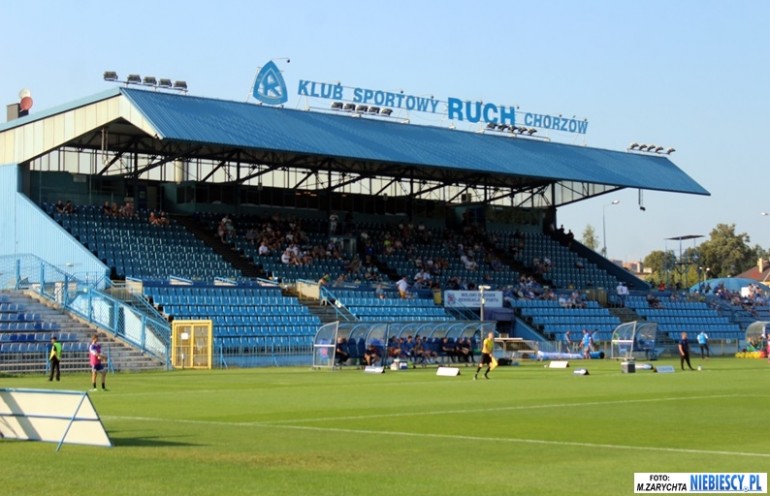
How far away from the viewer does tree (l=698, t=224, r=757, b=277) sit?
18250 cm

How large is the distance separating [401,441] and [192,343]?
110 ft

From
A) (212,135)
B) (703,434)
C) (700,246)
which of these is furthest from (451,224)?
(700,246)

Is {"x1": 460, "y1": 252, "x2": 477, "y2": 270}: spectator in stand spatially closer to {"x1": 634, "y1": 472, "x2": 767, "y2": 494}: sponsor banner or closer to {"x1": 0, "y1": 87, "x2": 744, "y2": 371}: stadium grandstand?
{"x1": 0, "y1": 87, "x2": 744, "y2": 371}: stadium grandstand

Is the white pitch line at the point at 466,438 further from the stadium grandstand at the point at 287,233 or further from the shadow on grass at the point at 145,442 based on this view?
the stadium grandstand at the point at 287,233

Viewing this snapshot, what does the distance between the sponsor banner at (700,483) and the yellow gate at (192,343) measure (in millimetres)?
38867

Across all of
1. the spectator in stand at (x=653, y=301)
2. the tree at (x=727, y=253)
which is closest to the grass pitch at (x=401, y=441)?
the spectator in stand at (x=653, y=301)

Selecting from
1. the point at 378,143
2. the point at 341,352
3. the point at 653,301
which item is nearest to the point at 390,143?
the point at 378,143

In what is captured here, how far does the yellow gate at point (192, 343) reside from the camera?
52781 mm

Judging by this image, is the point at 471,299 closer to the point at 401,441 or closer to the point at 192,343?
the point at 192,343

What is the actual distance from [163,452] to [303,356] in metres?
37.8

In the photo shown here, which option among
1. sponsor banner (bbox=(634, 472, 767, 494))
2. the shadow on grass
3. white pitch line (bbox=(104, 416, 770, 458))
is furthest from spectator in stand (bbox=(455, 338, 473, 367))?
sponsor banner (bbox=(634, 472, 767, 494))

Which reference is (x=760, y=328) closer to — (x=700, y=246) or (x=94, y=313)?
(x=94, y=313)

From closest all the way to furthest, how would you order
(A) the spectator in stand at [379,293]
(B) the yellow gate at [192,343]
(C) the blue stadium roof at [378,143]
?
1. (B) the yellow gate at [192,343]
2. (C) the blue stadium roof at [378,143]
3. (A) the spectator in stand at [379,293]

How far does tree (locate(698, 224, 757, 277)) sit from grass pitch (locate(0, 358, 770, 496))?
149801 millimetres
